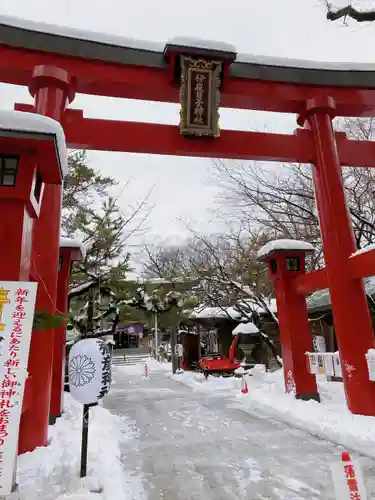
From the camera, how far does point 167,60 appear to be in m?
8.66

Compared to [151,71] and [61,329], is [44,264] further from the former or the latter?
[151,71]

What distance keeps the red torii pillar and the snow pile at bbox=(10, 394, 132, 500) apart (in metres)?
0.73

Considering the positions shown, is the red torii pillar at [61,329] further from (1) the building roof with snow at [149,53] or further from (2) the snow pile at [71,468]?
(1) the building roof with snow at [149,53]

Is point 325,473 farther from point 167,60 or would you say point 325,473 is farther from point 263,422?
point 167,60

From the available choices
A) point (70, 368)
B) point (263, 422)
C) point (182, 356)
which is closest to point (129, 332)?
point (182, 356)

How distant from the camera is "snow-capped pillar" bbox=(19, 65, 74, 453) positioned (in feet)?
20.1

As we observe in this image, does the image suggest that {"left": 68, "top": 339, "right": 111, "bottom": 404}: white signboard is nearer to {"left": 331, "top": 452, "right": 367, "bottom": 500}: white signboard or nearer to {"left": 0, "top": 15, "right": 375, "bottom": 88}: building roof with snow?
{"left": 331, "top": 452, "right": 367, "bottom": 500}: white signboard

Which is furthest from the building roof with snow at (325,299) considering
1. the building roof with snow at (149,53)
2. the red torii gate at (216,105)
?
the building roof with snow at (149,53)

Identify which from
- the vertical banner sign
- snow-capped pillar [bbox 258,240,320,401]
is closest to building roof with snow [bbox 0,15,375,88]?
snow-capped pillar [bbox 258,240,320,401]

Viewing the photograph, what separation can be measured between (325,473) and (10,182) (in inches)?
215

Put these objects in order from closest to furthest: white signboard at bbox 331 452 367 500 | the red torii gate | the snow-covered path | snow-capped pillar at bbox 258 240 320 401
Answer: white signboard at bbox 331 452 367 500, the snow-covered path, the red torii gate, snow-capped pillar at bbox 258 240 320 401

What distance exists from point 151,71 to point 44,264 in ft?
16.1

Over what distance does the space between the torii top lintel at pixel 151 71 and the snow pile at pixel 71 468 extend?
7.11m

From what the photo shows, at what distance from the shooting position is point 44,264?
7.03 m
